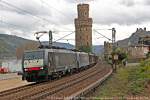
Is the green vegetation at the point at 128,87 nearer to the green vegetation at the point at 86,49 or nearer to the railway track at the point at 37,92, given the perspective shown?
the railway track at the point at 37,92

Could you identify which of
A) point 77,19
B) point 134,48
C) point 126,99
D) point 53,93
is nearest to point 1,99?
point 53,93

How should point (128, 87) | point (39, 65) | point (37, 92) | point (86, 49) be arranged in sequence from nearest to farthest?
point (37, 92) < point (128, 87) < point (39, 65) < point (86, 49)

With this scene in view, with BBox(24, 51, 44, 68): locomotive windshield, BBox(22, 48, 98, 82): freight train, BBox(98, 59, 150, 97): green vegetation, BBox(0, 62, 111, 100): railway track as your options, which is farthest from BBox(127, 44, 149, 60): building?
BBox(0, 62, 111, 100): railway track

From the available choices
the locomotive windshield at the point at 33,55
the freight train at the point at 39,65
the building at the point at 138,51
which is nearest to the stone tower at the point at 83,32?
the building at the point at 138,51

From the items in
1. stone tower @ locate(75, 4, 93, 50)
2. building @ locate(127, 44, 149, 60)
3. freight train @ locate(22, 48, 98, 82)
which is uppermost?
stone tower @ locate(75, 4, 93, 50)

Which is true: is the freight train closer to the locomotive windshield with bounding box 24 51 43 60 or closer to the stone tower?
the locomotive windshield with bounding box 24 51 43 60

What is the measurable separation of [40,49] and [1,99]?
14.4m

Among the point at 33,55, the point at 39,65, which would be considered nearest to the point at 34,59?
the point at 33,55

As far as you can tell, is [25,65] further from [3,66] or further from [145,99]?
[3,66]

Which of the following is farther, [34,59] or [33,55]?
[33,55]

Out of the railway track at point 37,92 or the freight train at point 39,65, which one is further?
the freight train at point 39,65

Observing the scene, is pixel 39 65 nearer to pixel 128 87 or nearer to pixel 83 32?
pixel 128 87

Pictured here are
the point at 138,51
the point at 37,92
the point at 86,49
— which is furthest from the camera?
the point at 86,49

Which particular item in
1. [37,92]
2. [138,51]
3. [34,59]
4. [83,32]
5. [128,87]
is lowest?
[37,92]
